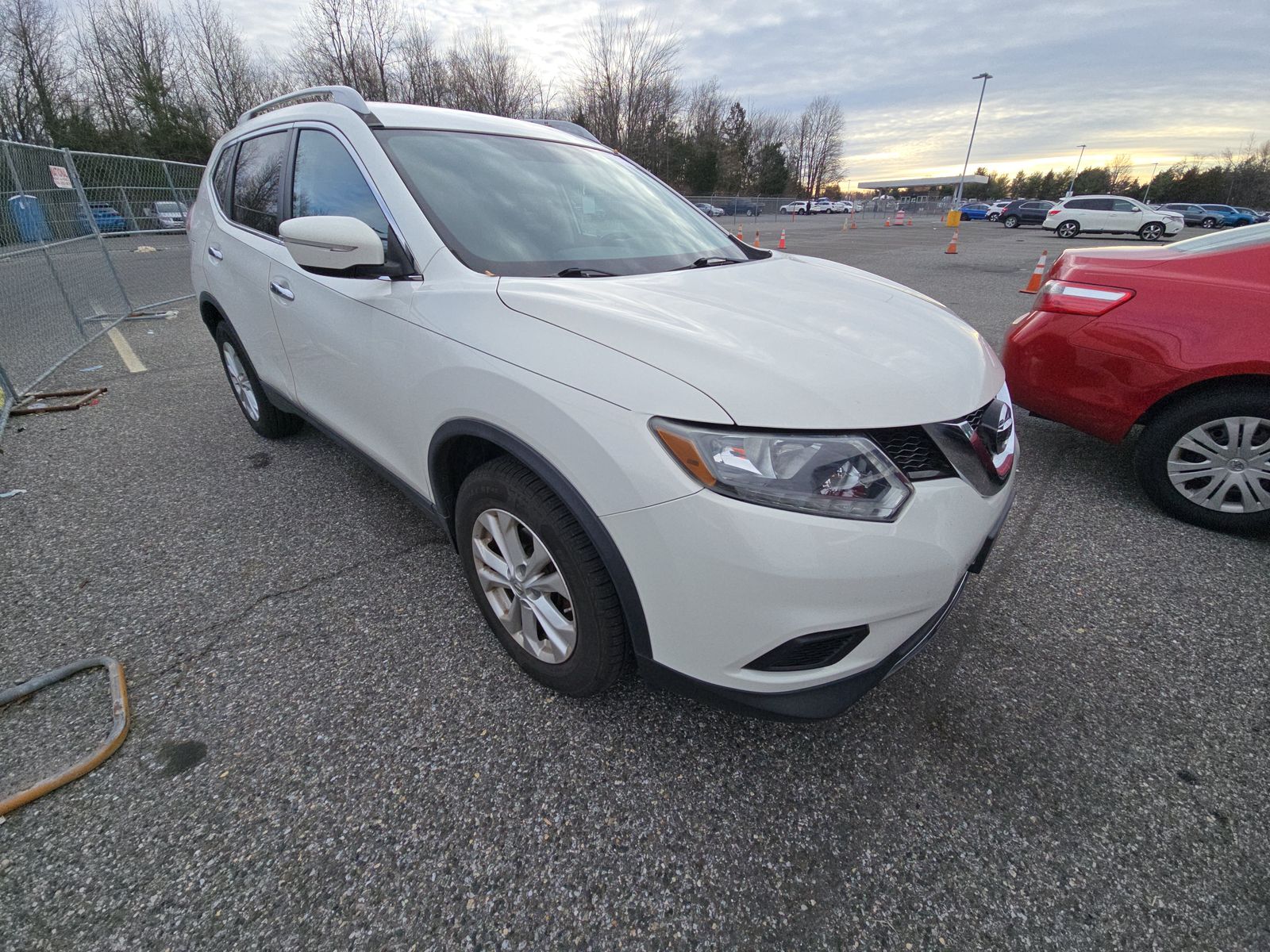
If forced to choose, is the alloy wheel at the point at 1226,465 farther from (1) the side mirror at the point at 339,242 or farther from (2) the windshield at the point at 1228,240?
(1) the side mirror at the point at 339,242

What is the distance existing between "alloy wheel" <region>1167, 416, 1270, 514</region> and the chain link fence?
7128 mm

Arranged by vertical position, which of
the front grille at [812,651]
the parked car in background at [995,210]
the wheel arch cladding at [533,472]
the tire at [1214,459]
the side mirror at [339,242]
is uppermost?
the side mirror at [339,242]

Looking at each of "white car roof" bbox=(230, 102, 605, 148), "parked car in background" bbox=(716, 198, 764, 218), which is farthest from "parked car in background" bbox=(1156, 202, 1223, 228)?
"white car roof" bbox=(230, 102, 605, 148)

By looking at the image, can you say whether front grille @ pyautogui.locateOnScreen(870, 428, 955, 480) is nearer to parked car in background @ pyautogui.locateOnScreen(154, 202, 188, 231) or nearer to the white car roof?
the white car roof

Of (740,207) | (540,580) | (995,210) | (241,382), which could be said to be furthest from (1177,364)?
(995,210)

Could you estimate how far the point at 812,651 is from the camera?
54.7 inches

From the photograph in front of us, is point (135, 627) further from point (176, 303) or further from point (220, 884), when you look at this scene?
point (176, 303)

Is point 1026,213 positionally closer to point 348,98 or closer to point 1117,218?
point 1117,218

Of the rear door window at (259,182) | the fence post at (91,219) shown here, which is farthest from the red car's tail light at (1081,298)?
the fence post at (91,219)

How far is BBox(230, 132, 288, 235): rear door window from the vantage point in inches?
109

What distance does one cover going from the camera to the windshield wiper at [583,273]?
6.18 ft

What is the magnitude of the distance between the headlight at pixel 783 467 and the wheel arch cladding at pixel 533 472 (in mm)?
291

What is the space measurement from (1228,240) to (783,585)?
348 centimetres

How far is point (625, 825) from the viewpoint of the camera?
5.12 ft
